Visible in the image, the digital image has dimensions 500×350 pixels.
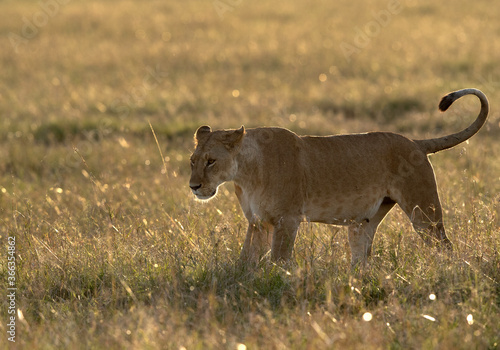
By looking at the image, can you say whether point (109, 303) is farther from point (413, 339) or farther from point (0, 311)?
point (413, 339)

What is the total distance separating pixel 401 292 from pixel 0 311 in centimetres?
240

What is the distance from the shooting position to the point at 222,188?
7855 mm

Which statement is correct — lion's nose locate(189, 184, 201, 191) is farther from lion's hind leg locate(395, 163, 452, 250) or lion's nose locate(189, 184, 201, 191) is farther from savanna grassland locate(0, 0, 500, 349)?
lion's hind leg locate(395, 163, 452, 250)

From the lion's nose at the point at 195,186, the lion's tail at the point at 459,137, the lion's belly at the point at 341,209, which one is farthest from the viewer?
the lion's tail at the point at 459,137

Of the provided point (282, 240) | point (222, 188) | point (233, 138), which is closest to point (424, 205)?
point (282, 240)

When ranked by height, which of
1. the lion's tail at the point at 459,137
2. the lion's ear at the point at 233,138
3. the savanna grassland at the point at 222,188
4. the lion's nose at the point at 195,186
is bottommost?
the savanna grassland at the point at 222,188

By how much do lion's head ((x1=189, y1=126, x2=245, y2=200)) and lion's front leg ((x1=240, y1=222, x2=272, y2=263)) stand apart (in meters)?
0.41

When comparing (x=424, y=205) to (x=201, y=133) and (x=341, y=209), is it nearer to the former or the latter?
(x=341, y=209)

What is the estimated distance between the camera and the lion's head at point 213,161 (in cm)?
480

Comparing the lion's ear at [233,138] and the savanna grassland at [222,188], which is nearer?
the savanna grassland at [222,188]

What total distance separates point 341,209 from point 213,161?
104 cm

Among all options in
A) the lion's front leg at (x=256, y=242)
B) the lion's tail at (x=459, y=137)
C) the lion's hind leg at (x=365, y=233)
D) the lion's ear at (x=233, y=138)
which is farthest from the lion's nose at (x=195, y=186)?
the lion's tail at (x=459, y=137)

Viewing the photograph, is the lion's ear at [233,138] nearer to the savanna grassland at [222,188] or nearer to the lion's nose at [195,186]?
the lion's nose at [195,186]

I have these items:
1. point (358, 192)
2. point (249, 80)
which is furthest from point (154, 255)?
point (249, 80)
